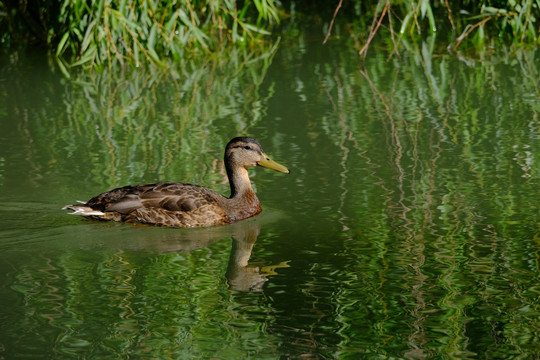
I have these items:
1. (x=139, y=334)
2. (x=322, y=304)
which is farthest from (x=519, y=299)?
(x=139, y=334)

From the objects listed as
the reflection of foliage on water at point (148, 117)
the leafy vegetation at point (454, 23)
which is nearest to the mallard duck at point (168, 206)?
the reflection of foliage on water at point (148, 117)

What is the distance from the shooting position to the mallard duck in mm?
7246

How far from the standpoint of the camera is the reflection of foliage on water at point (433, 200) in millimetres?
5309

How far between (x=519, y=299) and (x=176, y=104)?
5.83 metres

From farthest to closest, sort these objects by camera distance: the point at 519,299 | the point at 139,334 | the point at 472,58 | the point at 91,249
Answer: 1. the point at 472,58
2. the point at 91,249
3. the point at 519,299
4. the point at 139,334

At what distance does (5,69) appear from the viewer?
517 inches

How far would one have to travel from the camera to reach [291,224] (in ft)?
23.2

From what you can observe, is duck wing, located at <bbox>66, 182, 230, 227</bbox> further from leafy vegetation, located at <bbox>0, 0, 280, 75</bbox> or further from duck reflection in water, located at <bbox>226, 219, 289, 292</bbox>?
leafy vegetation, located at <bbox>0, 0, 280, 75</bbox>

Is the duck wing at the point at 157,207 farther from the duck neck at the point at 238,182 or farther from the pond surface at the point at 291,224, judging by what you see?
the duck neck at the point at 238,182

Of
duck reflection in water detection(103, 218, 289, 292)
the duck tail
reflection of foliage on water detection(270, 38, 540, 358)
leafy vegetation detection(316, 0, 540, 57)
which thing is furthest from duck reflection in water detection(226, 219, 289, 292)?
leafy vegetation detection(316, 0, 540, 57)

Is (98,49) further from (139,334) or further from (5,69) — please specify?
(139,334)

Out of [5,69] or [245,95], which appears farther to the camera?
[5,69]

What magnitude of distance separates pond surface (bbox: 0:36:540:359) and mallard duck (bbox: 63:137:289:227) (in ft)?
0.30

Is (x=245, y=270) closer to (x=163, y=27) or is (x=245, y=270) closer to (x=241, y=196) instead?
(x=241, y=196)
